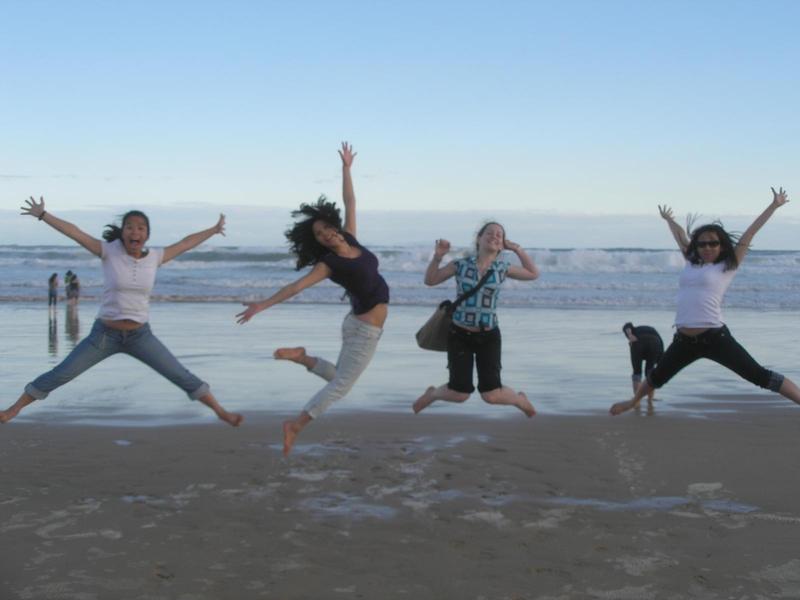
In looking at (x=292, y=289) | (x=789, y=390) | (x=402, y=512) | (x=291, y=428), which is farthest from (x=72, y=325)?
(x=789, y=390)

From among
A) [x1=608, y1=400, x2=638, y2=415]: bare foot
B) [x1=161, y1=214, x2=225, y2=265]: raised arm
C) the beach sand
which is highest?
[x1=161, y1=214, x2=225, y2=265]: raised arm

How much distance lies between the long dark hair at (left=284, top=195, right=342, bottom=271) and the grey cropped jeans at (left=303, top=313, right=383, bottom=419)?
0.55 m

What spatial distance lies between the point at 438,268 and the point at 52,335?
40.5ft

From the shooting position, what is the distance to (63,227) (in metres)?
7.34

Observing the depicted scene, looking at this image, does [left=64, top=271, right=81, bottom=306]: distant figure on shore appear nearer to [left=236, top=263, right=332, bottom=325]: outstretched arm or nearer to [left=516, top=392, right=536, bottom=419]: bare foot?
[left=516, top=392, right=536, bottom=419]: bare foot

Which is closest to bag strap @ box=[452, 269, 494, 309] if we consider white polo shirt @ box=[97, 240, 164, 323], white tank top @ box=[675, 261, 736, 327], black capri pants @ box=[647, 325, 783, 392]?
white tank top @ box=[675, 261, 736, 327]

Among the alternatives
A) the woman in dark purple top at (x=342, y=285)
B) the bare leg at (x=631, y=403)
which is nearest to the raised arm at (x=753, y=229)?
the bare leg at (x=631, y=403)

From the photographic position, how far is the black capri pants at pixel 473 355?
305 inches

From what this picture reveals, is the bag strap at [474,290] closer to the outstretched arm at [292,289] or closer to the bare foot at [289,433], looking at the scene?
the outstretched arm at [292,289]

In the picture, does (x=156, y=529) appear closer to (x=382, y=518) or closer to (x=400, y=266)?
(x=382, y=518)

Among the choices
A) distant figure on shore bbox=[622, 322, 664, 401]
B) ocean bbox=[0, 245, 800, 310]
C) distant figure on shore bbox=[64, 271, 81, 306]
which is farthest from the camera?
ocean bbox=[0, 245, 800, 310]

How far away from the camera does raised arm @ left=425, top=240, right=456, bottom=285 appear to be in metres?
7.58

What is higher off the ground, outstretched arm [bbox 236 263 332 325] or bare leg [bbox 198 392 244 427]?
outstretched arm [bbox 236 263 332 325]

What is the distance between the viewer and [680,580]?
5.02 m
